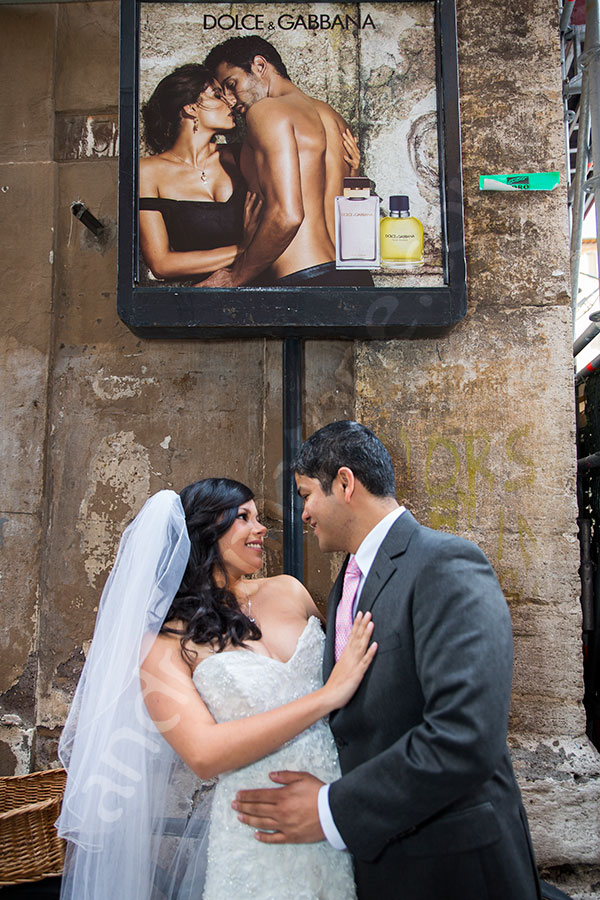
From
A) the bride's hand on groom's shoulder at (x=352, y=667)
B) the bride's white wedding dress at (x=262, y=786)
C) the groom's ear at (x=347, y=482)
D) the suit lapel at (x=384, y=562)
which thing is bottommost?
A: the bride's white wedding dress at (x=262, y=786)

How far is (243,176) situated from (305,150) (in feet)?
0.96

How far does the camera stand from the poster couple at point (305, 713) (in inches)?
63.2

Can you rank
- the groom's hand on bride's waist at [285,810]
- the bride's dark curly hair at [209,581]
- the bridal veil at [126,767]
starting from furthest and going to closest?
the bride's dark curly hair at [209,581], the bridal veil at [126,767], the groom's hand on bride's waist at [285,810]

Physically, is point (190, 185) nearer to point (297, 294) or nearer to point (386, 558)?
point (297, 294)

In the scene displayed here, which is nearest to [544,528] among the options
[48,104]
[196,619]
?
[196,619]

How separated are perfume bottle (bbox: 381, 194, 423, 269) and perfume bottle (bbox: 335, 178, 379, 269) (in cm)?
4

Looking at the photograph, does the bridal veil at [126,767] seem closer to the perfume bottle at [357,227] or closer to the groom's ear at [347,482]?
the groom's ear at [347,482]

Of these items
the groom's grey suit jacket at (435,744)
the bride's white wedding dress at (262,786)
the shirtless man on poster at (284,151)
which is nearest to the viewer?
the groom's grey suit jacket at (435,744)

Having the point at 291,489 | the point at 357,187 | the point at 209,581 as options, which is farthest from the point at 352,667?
the point at 357,187

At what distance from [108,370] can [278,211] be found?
1.22 meters

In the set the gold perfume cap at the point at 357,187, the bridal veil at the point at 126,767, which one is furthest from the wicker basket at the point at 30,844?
the gold perfume cap at the point at 357,187

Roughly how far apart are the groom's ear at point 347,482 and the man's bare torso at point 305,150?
1247 mm

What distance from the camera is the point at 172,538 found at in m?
2.32

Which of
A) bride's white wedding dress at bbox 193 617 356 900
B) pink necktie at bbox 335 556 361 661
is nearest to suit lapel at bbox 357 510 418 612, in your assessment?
pink necktie at bbox 335 556 361 661
